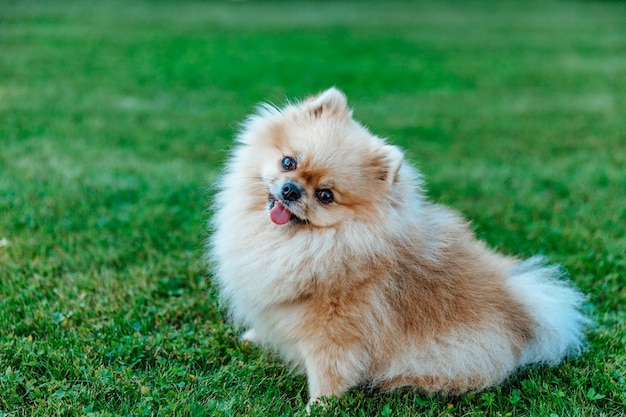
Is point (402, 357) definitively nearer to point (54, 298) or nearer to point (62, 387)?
point (62, 387)

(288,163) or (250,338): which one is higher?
(288,163)

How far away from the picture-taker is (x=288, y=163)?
2.97 metres

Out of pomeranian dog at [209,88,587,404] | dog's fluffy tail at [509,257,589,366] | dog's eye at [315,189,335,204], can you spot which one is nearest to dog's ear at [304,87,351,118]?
pomeranian dog at [209,88,587,404]

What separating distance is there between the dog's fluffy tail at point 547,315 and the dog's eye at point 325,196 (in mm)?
1097

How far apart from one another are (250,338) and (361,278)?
3.15 ft

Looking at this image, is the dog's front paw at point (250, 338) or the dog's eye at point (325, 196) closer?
the dog's eye at point (325, 196)

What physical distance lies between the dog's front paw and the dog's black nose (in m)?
1.01

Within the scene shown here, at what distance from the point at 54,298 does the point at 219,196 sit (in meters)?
1.29

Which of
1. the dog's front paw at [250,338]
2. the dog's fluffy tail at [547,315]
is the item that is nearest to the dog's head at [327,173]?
the dog's front paw at [250,338]

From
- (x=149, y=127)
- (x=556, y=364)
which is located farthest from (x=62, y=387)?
(x=149, y=127)

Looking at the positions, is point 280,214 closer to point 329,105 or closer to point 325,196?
point 325,196

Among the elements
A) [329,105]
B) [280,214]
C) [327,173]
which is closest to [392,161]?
[327,173]

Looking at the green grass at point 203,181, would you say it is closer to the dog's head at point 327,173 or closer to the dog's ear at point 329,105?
the dog's head at point 327,173

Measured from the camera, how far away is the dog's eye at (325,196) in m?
2.87
